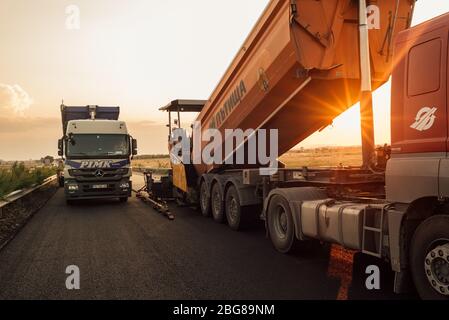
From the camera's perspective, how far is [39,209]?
13711 millimetres

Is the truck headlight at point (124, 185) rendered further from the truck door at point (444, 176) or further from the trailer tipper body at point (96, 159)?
the truck door at point (444, 176)

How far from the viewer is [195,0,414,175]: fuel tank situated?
6395 millimetres

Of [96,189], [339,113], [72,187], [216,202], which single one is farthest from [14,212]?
[339,113]

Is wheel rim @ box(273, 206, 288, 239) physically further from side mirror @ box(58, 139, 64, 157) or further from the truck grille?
side mirror @ box(58, 139, 64, 157)

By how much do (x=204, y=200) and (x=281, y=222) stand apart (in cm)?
450

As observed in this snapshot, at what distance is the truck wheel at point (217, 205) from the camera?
10.2 meters

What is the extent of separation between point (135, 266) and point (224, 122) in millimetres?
4043

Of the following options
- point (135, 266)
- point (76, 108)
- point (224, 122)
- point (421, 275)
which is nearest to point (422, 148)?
point (421, 275)

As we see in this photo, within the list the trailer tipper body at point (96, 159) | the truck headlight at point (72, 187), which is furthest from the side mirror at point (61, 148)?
the truck headlight at point (72, 187)

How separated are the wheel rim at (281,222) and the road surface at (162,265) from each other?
1.10 feet

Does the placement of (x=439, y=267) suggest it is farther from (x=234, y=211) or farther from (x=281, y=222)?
(x=234, y=211)

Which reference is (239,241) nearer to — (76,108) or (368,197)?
(368,197)

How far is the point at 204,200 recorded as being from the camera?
11.7 m
